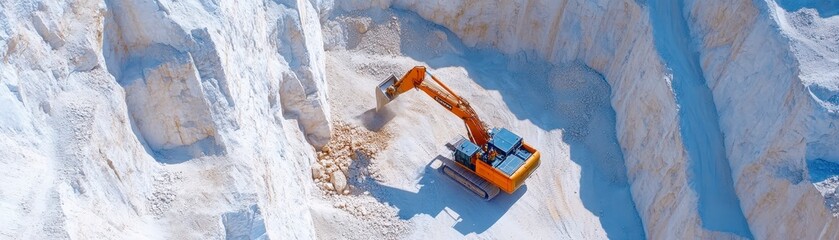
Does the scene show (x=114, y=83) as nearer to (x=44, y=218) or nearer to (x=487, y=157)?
(x=44, y=218)

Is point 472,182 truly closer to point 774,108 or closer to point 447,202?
point 447,202

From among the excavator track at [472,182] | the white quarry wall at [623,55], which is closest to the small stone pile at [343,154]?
the excavator track at [472,182]

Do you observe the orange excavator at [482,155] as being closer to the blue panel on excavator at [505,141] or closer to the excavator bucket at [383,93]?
the blue panel on excavator at [505,141]

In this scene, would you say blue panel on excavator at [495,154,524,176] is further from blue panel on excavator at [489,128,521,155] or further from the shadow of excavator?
the shadow of excavator

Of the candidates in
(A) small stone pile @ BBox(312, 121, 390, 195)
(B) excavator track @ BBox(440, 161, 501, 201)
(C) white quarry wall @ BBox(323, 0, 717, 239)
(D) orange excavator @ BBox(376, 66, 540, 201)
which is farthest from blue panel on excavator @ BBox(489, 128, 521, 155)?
(C) white quarry wall @ BBox(323, 0, 717, 239)

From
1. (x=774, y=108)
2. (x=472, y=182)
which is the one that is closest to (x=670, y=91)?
(x=774, y=108)

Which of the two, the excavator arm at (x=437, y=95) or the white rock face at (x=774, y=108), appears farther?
the excavator arm at (x=437, y=95)

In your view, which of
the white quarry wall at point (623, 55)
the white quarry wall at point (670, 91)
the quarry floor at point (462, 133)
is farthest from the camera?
the quarry floor at point (462, 133)
